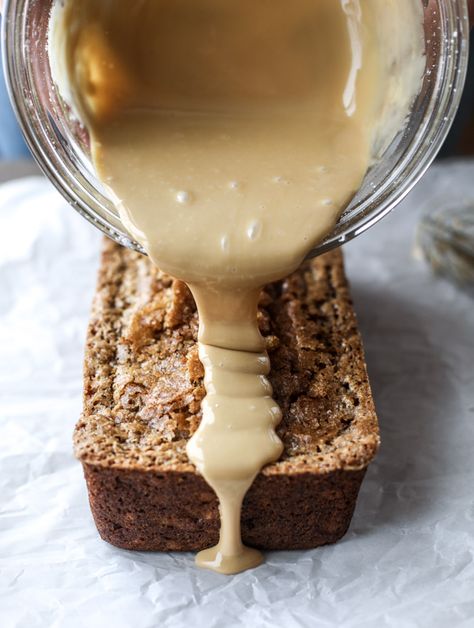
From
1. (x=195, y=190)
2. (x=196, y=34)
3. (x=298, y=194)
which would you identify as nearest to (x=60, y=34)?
(x=196, y=34)

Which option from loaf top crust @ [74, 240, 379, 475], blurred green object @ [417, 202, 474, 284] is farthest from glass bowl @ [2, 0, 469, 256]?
blurred green object @ [417, 202, 474, 284]

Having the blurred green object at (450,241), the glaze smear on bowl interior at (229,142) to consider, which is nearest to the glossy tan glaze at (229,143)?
the glaze smear on bowl interior at (229,142)

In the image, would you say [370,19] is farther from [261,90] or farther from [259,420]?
[259,420]

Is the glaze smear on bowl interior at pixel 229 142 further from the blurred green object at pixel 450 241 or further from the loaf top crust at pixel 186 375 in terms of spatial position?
the blurred green object at pixel 450 241

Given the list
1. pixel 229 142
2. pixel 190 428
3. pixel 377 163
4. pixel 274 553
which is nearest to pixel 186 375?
pixel 190 428

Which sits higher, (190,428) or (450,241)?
(450,241)

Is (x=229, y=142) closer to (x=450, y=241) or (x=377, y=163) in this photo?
(x=377, y=163)
